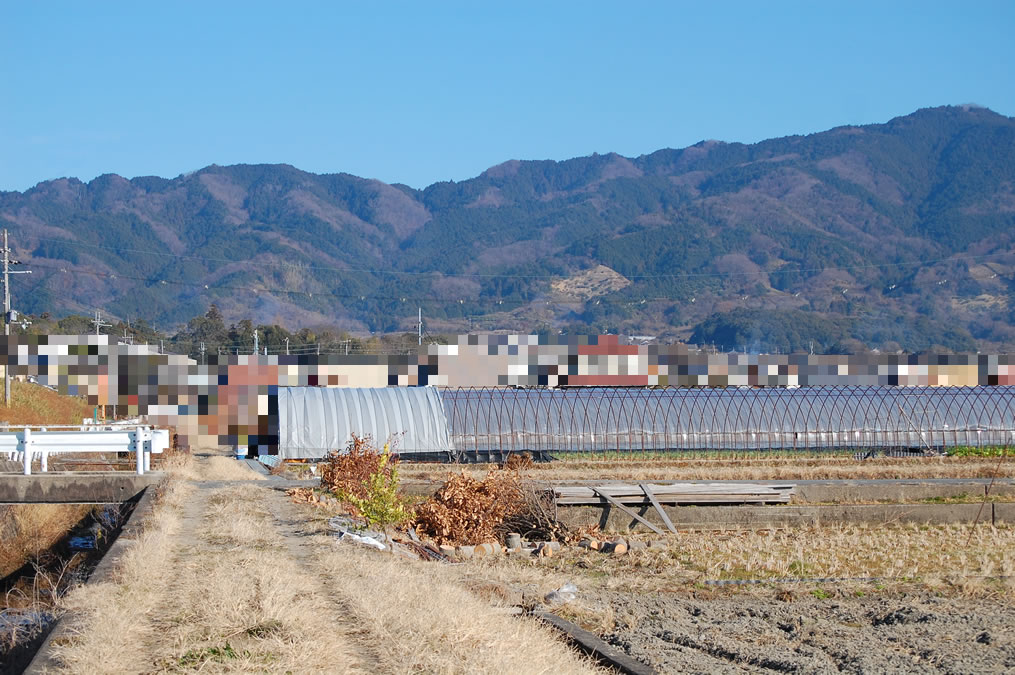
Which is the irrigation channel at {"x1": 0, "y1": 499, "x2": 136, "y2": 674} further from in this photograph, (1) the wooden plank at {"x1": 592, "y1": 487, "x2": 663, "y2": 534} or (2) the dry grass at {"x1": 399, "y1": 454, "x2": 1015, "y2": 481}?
(1) the wooden plank at {"x1": 592, "y1": 487, "x2": 663, "y2": 534}

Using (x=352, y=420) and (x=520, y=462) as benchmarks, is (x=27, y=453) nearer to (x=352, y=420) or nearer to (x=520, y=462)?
(x=352, y=420)

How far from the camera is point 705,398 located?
34.5 meters

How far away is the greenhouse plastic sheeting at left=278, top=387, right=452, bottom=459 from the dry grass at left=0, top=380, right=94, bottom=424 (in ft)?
34.7

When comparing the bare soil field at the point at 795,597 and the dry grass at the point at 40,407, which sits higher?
the dry grass at the point at 40,407

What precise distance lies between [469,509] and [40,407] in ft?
92.7

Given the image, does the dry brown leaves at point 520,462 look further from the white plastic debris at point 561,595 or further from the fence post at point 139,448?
the white plastic debris at point 561,595

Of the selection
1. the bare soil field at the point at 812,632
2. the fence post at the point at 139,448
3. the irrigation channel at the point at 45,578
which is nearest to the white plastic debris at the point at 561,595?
the bare soil field at the point at 812,632

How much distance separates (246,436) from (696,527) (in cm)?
1541

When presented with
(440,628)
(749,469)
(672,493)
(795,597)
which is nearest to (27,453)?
(672,493)

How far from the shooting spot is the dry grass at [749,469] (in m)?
25.8

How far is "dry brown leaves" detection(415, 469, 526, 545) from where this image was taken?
16922 mm

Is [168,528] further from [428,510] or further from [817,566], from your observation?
[817,566]

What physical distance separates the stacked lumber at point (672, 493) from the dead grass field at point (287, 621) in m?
6.97

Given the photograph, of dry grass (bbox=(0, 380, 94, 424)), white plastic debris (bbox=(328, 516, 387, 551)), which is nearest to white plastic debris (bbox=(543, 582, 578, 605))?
white plastic debris (bbox=(328, 516, 387, 551))
